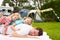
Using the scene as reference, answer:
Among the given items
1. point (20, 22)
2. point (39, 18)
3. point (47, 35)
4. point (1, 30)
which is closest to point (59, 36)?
point (47, 35)

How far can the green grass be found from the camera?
9.98 ft

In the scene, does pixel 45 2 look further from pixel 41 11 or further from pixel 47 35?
pixel 47 35

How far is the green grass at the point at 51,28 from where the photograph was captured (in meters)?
3.04

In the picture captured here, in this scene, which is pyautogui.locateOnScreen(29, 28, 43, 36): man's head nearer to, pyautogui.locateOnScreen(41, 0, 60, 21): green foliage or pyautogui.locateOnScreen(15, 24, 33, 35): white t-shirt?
pyautogui.locateOnScreen(15, 24, 33, 35): white t-shirt

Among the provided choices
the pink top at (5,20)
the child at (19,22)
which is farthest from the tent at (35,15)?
the pink top at (5,20)

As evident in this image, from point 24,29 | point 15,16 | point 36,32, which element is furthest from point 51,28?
point 15,16

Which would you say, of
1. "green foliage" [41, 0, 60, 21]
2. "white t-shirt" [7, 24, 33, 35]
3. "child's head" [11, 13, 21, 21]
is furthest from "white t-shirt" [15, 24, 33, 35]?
"green foliage" [41, 0, 60, 21]

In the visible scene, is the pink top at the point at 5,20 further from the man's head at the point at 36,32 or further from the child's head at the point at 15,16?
the man's head at the point at 36,32

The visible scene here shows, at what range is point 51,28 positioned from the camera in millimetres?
3084

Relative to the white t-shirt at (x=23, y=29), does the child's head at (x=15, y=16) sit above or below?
above

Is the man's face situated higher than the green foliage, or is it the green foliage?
the green foliage

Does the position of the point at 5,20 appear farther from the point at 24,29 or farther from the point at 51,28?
the point at 51,28

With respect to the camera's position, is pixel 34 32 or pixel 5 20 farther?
pixel 5 20

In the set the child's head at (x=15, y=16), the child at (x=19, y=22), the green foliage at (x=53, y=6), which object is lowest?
the child at (x=19, y=22)
